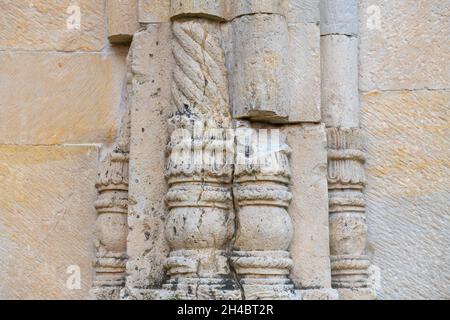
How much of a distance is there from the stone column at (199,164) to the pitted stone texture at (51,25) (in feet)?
1.92

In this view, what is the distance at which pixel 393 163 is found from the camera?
4574 mm

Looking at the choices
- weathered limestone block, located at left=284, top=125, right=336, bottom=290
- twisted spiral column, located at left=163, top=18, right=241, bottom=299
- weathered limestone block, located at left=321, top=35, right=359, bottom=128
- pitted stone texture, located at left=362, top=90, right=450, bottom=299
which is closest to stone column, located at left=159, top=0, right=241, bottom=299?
twisted spiral column, located at left=163, top=18, right=241, bottom=299

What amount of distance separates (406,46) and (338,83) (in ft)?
1.35

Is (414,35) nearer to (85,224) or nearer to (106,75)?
(106,75)

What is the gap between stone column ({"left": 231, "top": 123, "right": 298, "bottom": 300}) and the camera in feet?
13.5

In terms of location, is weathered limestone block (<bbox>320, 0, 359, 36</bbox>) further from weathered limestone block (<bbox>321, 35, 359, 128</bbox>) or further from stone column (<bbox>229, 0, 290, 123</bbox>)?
stone column (<bbox>229, 0, 290, 123</bbox>)

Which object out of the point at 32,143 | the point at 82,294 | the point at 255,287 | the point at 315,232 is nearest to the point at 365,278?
the point at 315,232

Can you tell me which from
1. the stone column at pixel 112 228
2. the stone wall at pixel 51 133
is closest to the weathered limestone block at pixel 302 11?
the stone wall at pixel 51 133

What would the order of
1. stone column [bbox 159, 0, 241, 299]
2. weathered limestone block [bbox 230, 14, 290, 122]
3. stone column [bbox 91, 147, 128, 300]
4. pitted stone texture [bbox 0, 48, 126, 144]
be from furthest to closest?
pitted stone texture [bbox 0, 48, 126, 144], stone column [bbox 91, 147, 128, 300], weathered limestone block [bbox 230, 14, 290, 122], stone column [bbox 159, 0, 241, 299]

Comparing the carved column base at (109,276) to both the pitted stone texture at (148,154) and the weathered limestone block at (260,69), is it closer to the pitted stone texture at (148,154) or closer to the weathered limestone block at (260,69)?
the pitted stone texture at (148,154)

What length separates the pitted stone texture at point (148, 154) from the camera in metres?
4.30

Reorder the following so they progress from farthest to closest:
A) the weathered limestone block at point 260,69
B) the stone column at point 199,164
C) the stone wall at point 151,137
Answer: the stone wall at point 151,137
the weathered limestone block at point 260,69
the stone column at point 199,164

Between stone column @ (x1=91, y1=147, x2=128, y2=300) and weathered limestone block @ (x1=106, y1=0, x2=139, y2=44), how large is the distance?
55 centimetres

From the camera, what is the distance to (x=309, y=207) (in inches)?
171
